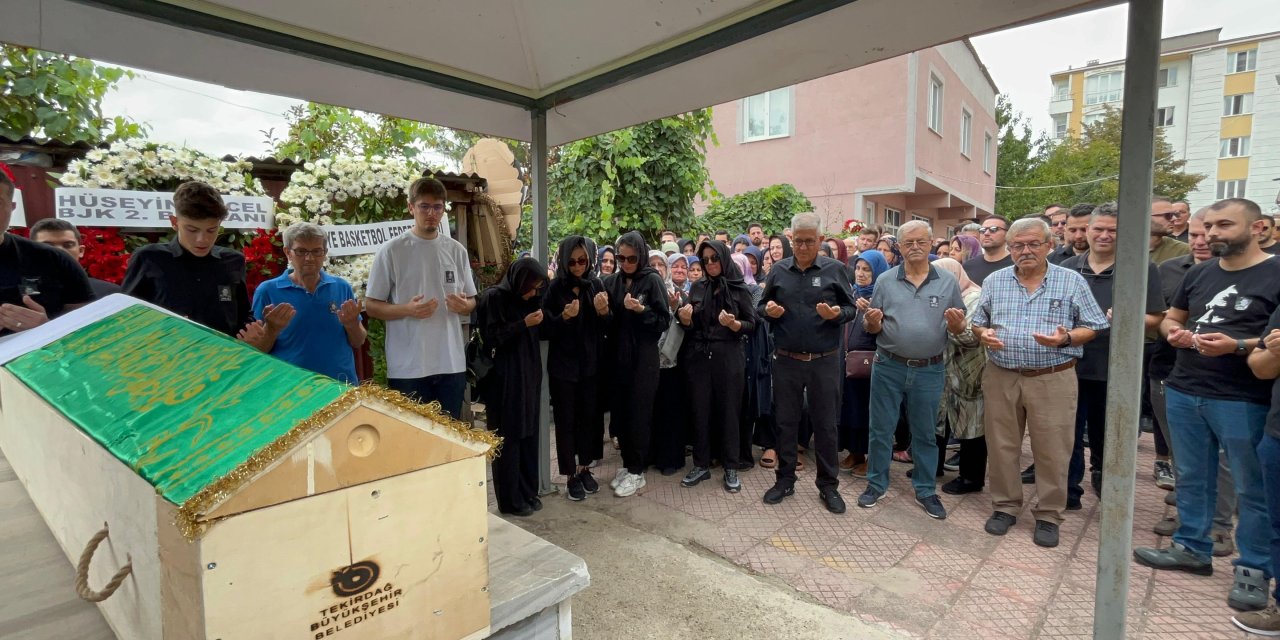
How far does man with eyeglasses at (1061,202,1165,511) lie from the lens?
398 cm

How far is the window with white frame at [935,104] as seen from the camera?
1477 cm

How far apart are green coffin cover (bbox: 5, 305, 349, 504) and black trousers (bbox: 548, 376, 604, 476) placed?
2.74m

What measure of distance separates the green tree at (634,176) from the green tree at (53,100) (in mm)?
4946

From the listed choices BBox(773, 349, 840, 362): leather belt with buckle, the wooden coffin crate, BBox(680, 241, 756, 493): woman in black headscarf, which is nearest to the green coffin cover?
the wooden coffin crate

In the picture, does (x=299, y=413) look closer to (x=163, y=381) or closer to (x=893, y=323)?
(x=163, y=381)

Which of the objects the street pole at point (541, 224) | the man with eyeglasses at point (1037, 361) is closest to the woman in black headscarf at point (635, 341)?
the street pole at point (541, 224)

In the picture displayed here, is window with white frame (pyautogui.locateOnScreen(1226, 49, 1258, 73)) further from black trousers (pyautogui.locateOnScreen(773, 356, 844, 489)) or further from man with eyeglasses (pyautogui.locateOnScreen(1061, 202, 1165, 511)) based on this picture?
black trousers (pyautogui.locateOnScreen(773, 356, 844, 489))

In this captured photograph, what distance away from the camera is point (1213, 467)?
10.8 feet

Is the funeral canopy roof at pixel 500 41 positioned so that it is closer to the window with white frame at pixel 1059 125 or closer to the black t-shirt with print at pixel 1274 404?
the black t-shirt with print at pixel 1274 404

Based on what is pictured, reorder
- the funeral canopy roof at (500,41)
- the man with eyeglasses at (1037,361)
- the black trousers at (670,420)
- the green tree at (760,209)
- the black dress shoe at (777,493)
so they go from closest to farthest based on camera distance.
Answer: the funeral canopy roof at (500,41)
the man with eyeglasses at (1037,361)
the black dress shoe at (777,493)
the black trousers at (670,420)
the green tree at (760,209)

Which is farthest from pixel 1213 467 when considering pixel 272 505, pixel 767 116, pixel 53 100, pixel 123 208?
pixel 767 116

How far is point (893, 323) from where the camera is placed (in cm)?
420

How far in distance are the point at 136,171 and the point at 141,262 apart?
1.78m

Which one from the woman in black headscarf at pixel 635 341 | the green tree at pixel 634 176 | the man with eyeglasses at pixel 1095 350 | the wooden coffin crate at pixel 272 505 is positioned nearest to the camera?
the wooden coffin crate at pixel 272 505
